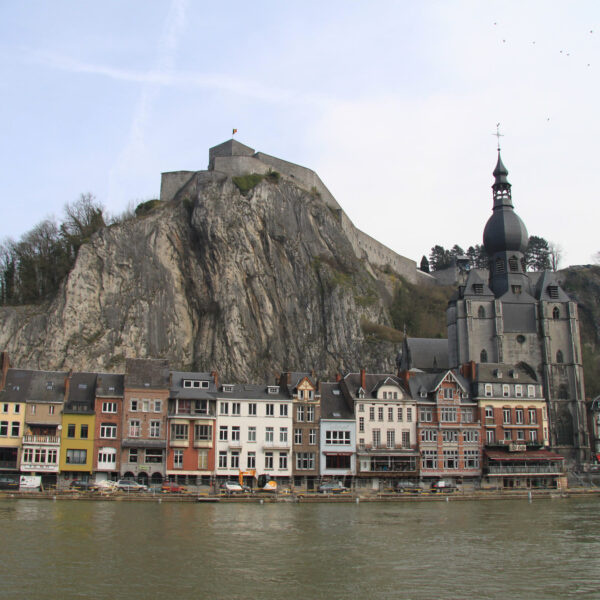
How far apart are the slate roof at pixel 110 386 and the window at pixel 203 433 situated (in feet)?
21.2

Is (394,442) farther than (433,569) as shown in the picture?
Yes

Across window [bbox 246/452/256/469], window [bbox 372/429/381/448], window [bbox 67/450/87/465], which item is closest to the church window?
window [bbox 372/429/381/448]

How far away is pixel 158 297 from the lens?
299 feet

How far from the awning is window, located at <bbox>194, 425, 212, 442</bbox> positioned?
23354mm

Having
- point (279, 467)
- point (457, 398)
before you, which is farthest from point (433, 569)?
point (457, 398)

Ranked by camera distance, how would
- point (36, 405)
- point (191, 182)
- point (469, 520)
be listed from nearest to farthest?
point (469, 520), point (36, 405), point (191, 182)

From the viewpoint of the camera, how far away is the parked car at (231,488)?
2109 inches

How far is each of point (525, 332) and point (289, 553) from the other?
199 ft

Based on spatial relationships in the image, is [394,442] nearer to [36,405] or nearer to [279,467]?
[279,467]

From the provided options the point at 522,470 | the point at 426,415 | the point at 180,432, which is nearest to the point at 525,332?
the point at 522,470

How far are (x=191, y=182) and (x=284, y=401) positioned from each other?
47446 millimetres

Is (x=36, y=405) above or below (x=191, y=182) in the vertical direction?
below

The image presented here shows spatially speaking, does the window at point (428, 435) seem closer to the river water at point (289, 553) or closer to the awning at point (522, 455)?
the awning at point (522, 455)

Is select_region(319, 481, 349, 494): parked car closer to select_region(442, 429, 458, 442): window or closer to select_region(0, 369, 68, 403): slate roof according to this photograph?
select_region(442, 429, 458, 442): window
